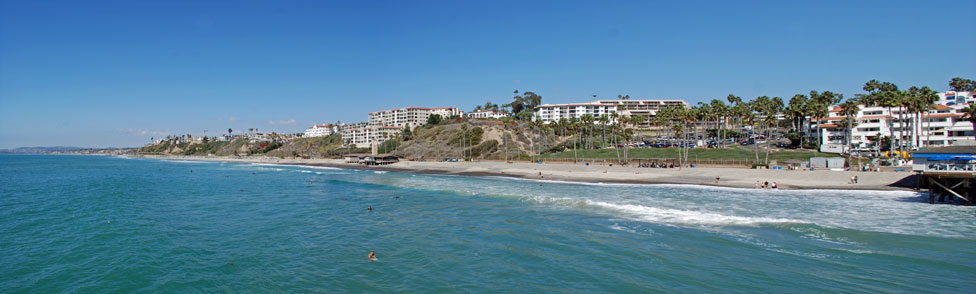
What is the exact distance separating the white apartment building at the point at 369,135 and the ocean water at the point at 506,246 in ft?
396

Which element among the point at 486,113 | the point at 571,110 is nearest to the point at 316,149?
the point at 486,113

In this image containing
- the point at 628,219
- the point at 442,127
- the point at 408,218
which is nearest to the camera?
the point at 628,219

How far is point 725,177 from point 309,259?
41189mm

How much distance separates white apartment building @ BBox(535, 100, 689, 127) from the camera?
481 feet

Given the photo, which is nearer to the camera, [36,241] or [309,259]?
[309,259]

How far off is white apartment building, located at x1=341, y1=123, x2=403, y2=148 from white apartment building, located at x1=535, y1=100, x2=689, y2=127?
49651 mm

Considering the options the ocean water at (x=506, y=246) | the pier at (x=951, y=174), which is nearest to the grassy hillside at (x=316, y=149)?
the ocean water at (x=506, y=246)

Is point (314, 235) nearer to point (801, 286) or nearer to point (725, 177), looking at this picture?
point (801, 286)

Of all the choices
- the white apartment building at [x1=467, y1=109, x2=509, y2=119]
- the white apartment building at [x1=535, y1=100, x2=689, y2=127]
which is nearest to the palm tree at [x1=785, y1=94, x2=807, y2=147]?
the white apartment building at [x1=535, y1=100, x2=689, y2=127]

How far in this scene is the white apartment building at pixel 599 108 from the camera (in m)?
146

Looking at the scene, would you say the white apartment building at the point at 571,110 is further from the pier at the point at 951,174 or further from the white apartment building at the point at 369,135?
the pier at the point at 951,174

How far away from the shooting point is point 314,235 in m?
21.7

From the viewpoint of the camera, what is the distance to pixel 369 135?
517 feet

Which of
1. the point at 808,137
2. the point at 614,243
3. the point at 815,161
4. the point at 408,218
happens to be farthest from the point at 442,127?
the point at 614,243
